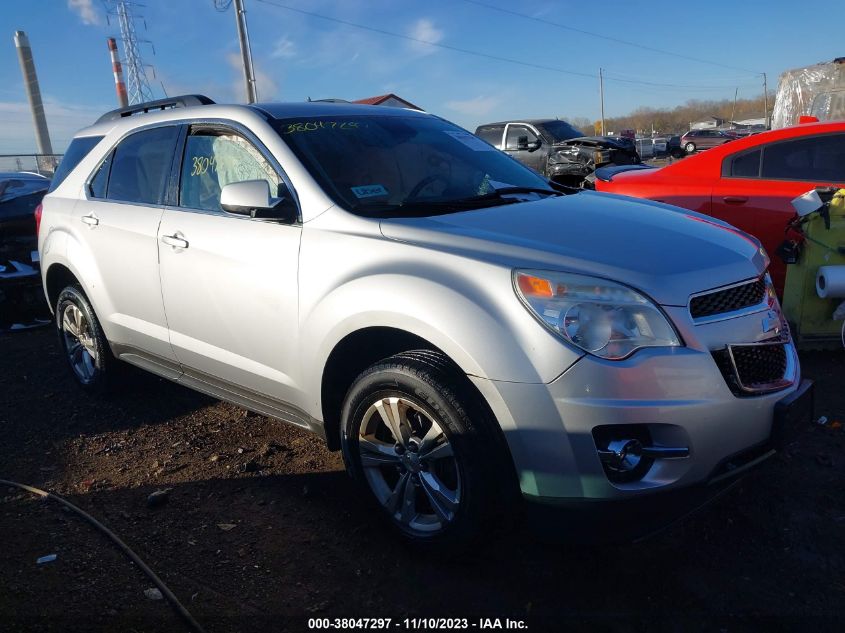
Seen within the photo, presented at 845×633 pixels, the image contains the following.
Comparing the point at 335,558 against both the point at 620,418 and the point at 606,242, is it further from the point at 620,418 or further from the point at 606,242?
the point at 606,242

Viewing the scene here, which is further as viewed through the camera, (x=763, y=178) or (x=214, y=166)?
(x=763, y=178)

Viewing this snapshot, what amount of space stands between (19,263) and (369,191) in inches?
222

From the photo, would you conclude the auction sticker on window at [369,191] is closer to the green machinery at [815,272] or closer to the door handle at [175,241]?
the door handle at [175,241]

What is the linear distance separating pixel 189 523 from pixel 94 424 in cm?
170

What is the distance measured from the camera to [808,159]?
17.7 ft

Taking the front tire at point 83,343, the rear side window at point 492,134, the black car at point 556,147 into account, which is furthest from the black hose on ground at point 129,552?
the rear side window at point 492,134

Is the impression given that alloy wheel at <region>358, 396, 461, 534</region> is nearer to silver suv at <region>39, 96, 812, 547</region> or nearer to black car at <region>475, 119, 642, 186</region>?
silver suv at <region>39, 96, 812, 547</region>

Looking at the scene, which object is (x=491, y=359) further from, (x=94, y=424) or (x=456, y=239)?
(x=94, y=424)

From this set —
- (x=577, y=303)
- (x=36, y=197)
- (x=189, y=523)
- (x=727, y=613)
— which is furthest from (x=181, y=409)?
(x=36, y=197)

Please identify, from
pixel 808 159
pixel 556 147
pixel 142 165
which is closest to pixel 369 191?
pixel 142 165

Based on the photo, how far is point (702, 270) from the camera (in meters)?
2.44

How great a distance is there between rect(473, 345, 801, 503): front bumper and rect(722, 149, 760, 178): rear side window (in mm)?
3911

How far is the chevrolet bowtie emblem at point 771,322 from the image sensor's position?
8.31 feet

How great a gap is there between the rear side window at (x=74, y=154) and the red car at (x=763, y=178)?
14.5ft
